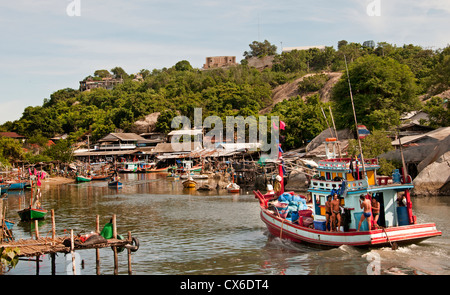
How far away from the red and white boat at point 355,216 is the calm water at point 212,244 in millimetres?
669

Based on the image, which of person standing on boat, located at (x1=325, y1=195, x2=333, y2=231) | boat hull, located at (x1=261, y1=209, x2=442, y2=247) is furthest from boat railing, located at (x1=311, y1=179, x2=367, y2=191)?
boat hull, located at (x1=261, y1=209, x2=442, y2=247)

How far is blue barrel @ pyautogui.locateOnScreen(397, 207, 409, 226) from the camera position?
23344 mm

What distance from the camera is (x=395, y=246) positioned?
851 inches

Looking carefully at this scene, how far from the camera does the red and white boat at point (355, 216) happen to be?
21.8 m

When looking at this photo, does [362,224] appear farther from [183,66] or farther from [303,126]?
[183,66]

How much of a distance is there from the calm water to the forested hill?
2180cm

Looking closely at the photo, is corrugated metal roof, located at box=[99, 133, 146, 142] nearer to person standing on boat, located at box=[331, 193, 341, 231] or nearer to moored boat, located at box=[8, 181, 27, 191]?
moored boat, located at box=[8, 181, 27, 191]

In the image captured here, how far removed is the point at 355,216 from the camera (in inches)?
914

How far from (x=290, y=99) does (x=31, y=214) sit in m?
77.9

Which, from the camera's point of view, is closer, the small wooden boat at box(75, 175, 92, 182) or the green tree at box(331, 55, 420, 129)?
the green tree at box(331, 55, 420, 129)

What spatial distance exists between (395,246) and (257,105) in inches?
3479

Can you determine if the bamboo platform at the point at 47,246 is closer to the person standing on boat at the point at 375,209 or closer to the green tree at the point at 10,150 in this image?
the person standing on boat at the point at 375,209
